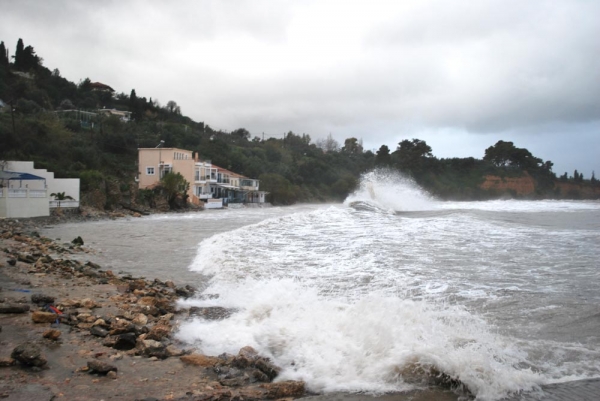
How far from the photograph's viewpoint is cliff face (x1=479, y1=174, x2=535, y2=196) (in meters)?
104

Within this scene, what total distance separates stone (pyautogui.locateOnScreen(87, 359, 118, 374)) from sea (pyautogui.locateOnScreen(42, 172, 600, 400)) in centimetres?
125

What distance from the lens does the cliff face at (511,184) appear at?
104 m

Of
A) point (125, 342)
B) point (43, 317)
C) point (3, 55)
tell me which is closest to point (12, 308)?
point (43, 317)

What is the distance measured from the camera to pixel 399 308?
257 inches

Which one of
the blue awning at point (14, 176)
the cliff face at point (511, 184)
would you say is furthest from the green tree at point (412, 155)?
the blue awning at point (14, 176)

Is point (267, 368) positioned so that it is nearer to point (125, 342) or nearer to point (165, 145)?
point (125, 342)

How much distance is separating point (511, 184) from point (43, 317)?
112281 mm

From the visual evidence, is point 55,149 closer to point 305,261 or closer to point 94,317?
point 305,261

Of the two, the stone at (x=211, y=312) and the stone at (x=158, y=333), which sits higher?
the stone at (x=158, y=333)

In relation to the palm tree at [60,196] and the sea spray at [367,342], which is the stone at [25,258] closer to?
the sea spray at [367,342]

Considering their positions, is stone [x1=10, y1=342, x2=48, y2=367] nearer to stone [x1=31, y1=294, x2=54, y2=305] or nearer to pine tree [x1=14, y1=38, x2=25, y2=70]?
stone [x1=31, y1=294, x2=54, y2=305]

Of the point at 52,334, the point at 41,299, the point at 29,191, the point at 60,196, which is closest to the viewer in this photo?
the point at 52,334

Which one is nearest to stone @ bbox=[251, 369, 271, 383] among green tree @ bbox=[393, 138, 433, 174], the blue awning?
the blue awning

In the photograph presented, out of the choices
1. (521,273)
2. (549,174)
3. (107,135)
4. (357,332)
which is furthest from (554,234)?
(549,174)
